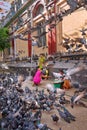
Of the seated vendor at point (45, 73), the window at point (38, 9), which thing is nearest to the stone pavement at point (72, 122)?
the seated vendor at point (45, 73)

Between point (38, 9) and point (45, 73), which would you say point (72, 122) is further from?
point (38, 9)

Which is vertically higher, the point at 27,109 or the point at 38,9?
the point at 38,9

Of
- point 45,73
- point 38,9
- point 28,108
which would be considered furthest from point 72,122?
point 38,9

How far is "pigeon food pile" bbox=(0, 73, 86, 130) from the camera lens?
14.3 ft

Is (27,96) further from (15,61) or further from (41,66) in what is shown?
(15,61)

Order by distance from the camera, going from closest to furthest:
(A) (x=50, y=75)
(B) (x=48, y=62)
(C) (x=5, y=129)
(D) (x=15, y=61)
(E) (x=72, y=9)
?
(E) (x=72, y=9)
(C) (x=5, y=129)
(A) (x=50, y=75)
(B) (x=48, y=62)
(D) (x=15, y=61)

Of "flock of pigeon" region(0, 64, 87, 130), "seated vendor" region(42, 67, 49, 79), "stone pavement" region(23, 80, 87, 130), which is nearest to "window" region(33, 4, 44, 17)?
"seated vendor" region(42, 67, 49, 79)

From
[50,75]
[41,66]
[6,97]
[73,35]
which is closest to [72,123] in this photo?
[6,97]

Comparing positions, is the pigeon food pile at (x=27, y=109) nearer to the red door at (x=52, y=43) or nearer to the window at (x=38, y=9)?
the red door at (x=52, y=43)

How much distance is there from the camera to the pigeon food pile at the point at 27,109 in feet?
14.3

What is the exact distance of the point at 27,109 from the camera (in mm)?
5074

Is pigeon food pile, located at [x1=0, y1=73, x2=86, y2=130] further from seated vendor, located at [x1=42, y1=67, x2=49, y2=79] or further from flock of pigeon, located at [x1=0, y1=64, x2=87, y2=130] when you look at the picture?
seated vendor, located at [x1=42, y1=67, x2=49, y2=79]

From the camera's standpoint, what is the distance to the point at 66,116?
193 inches

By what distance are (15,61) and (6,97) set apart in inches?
486
